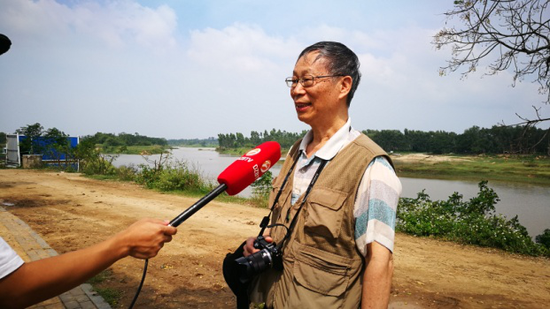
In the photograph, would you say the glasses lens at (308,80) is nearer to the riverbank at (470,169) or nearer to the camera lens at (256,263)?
the camera lens at (256,263)

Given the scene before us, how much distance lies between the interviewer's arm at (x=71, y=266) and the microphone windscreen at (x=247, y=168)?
444 mm

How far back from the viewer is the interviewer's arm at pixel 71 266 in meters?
1.24

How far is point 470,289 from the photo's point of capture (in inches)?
174

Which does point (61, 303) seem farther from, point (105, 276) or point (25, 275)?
point (25, 275)

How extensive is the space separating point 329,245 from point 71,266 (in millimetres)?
1175

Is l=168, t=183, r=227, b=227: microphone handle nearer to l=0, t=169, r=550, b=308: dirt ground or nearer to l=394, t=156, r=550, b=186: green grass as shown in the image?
l=0, t=169, r=550, b=308: dirt ground

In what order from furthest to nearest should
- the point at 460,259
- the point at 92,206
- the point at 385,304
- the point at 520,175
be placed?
1. the point at 520,175
2. the point at 92,206
3. the point at 460,259
4. the point at 385,304

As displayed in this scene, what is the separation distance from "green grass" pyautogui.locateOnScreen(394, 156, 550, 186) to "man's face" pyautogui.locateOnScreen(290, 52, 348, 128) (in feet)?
65.1

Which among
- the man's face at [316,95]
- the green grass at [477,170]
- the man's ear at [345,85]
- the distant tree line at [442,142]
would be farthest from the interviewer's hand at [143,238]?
the green grass at [477,170]

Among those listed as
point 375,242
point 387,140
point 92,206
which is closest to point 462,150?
point 387,140

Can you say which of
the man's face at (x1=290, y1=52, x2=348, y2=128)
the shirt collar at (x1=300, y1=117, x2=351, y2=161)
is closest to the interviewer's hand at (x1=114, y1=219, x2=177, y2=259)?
the shirt collar at (x1=300, y1=117, x2=351, y2=161)

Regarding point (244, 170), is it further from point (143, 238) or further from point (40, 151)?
point (40, 151)

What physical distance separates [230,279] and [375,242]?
0.90 metres

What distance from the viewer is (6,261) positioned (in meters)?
1.19
